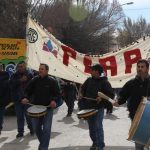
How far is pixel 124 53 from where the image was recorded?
33.8ft

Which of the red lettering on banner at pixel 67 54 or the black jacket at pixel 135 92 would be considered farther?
the red lettering on banner at pixel 67 54

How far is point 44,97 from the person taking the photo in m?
8.27

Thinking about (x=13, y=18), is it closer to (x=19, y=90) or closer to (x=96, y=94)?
(x=19, y=90)

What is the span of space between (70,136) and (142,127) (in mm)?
4163

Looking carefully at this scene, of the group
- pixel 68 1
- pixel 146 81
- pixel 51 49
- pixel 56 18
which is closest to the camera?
pixel 146 81

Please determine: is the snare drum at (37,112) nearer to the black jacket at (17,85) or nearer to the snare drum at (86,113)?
the snare drum at (86,113)

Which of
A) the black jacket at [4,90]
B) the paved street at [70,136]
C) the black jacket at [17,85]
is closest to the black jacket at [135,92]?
the paved street at [70,136]

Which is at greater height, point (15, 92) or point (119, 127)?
point (15, 92)

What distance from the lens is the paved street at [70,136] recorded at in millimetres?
9352

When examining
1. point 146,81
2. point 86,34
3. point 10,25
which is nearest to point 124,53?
point 146,81

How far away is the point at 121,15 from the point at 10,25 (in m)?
21.8

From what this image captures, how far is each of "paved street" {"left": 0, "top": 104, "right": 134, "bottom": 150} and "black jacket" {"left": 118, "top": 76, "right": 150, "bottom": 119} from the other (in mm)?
1776

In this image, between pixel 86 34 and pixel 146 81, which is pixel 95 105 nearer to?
pixel 146 81

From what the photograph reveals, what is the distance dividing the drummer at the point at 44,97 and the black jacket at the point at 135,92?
1290 mm
